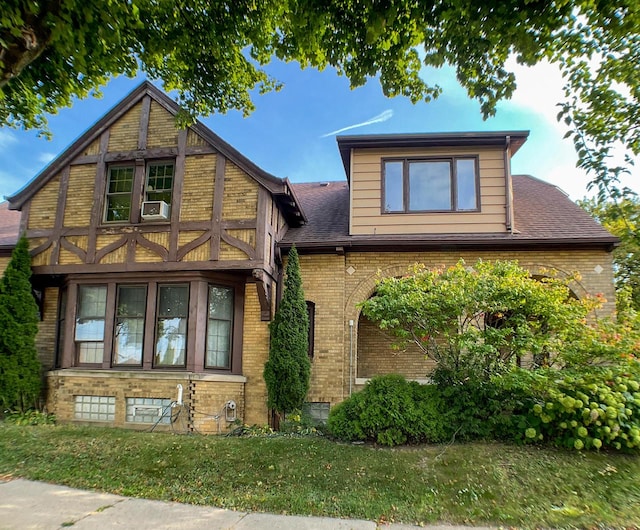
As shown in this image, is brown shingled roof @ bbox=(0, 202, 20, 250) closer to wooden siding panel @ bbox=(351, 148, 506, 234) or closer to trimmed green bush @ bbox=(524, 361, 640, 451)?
wooden siding panel @ bbox=(351, 148, 506, 234)

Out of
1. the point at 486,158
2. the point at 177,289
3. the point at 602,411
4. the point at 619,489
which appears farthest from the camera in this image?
the point at 486,158

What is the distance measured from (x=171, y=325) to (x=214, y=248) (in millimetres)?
1936

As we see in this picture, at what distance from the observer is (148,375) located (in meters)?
9.43

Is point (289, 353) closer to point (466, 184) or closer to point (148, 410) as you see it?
point (148, 410)

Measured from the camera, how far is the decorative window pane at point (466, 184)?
10.8 meters

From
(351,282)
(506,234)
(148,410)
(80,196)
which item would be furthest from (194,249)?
(506,234)

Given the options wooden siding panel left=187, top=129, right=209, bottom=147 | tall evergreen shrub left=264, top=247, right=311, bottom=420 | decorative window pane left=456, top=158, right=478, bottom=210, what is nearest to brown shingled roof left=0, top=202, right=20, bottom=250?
wooden siding panel left=187, top=129, right=209, bottom=147

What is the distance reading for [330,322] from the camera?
10.3 m

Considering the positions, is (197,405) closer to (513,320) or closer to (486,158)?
(513,320)

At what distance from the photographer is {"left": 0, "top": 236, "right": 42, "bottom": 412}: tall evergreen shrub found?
947 centimetres

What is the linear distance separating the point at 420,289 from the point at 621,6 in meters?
4.39

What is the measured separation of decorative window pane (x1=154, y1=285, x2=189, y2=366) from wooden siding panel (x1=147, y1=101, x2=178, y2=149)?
10.5ft

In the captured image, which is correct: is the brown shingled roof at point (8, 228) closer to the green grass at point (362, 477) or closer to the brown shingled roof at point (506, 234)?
the brown shingled roof at point (506, 234)

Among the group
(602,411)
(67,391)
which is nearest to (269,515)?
(602,411)
